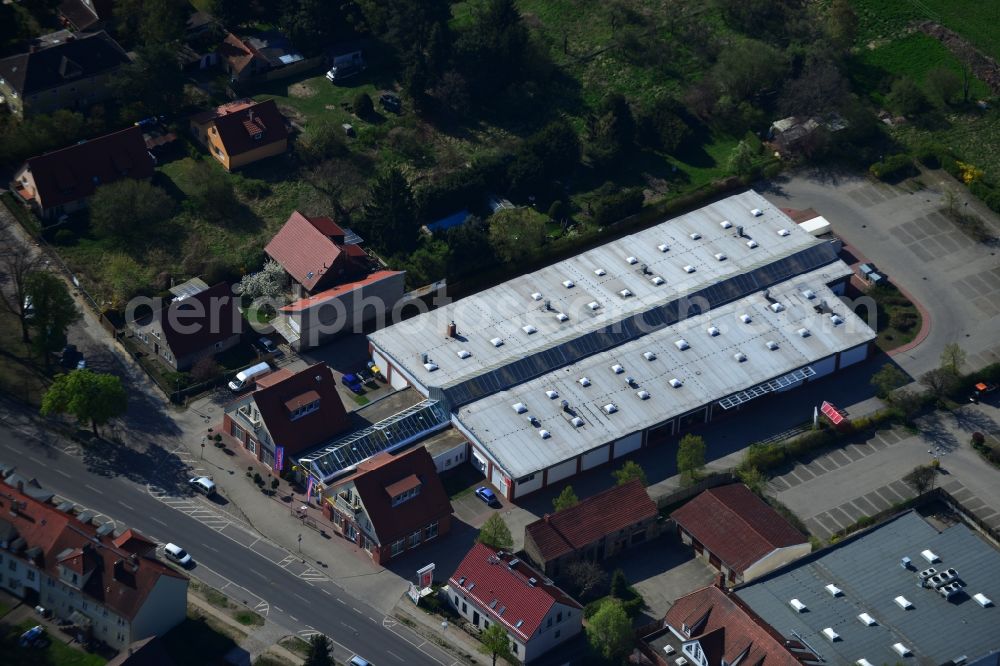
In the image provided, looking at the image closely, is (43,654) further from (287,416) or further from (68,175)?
(68,175)

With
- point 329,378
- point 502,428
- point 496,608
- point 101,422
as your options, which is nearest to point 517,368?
point 502,428

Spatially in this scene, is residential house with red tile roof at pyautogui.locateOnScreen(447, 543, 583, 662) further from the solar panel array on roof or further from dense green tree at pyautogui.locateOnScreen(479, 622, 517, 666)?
the solar panel array on roof

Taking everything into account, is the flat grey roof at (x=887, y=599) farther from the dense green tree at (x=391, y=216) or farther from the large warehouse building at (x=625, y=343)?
the dense green tree at (x=391, y=216)

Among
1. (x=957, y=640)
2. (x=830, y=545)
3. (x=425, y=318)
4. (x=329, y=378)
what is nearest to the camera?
(x=957, y=640)

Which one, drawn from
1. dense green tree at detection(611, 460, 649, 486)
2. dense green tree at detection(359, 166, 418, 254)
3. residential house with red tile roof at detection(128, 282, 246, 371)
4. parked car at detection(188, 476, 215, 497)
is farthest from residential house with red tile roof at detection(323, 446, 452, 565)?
dense green tree at detection(359, 166, 418, 254)

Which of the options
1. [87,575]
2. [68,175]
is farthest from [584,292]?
[87,575]

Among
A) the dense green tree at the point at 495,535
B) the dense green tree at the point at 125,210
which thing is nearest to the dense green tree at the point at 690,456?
the dense green tree at the point at 495,535

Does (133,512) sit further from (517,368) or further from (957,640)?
(957,640)
